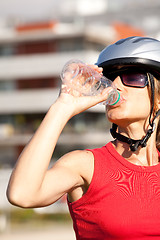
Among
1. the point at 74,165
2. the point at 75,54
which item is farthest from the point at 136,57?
the point at 75,54

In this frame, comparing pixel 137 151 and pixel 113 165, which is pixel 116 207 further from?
pixel 137 151

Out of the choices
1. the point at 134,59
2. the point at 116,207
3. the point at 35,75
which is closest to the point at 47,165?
the point at 116,207

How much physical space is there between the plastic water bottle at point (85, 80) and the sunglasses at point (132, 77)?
90 mm

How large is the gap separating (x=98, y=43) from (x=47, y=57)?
557 cm

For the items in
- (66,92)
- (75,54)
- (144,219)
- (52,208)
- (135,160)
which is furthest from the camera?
(75,54)

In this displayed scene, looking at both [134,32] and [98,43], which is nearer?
[98,43]

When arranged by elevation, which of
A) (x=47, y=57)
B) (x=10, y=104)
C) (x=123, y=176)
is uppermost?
(x=123, y=176)

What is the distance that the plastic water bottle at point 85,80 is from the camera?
299 centimetres

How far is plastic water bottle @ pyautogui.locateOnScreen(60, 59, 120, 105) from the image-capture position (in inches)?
118

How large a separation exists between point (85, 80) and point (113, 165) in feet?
1.74

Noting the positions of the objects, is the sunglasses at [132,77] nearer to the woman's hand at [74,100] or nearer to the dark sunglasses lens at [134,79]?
the dark sunglasses lens at [134,79]

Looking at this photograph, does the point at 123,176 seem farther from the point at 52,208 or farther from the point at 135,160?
the point at 52,208

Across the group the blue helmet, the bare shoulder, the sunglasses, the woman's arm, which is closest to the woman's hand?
the woman's arm

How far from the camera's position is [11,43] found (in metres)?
53.0
